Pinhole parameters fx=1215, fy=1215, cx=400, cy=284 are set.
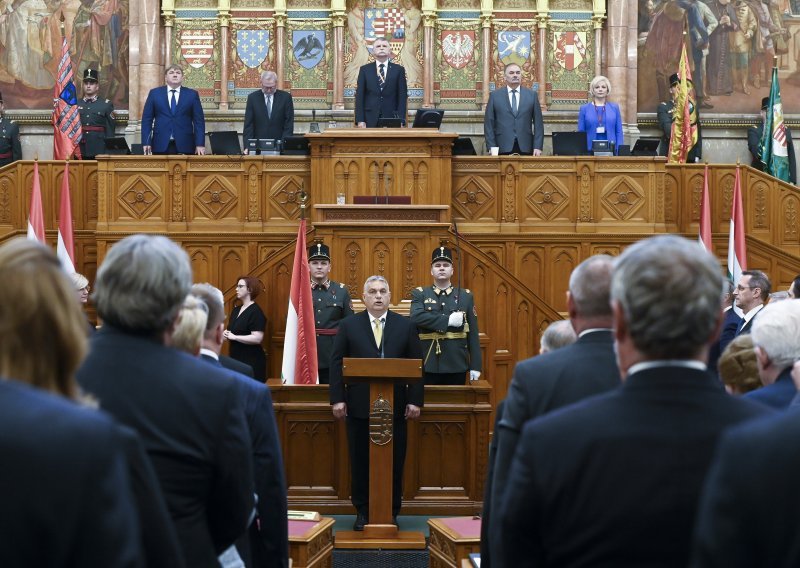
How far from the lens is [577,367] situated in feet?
10.1

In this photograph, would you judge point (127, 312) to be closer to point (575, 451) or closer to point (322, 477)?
point (575, 451)

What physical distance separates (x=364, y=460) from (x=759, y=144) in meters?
9.37

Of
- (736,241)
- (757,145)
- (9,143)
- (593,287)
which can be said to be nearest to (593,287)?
(593,287)

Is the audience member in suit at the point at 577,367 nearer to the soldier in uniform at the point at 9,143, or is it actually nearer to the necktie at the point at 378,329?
the necktie at the point at 378,329

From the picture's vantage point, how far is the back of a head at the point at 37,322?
192cm

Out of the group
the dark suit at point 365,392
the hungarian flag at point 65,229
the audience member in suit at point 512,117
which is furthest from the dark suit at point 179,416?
the audience member in suit at point 512,117

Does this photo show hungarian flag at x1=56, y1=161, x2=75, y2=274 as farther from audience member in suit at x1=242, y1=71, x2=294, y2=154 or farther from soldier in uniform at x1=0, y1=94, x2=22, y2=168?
soldier in uniform at x1=0, y1=94, x2=22, y2=168

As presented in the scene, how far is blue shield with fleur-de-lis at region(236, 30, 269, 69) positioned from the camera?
1619 centimetres

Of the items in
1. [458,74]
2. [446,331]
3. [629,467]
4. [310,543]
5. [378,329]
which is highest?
[458,74]

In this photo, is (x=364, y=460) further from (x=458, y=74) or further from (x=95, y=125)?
(x=458, y=74)

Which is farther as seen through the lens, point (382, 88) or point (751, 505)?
point (382, 88)

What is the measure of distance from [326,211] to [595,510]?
8.82 meters

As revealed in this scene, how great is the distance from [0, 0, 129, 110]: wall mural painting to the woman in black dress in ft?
23.6

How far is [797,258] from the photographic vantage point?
41.7ft
